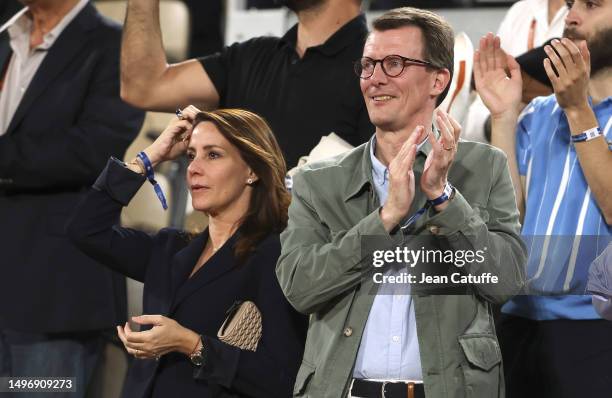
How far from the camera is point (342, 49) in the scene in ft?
13.5

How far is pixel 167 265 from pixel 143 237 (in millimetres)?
166

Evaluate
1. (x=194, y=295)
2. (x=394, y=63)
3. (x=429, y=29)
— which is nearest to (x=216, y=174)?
(x=194, y=295)

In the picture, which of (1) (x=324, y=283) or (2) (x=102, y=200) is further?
(2) (x=102, y=200)

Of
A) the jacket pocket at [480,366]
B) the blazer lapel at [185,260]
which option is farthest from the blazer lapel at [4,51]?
the jacket pocket at [480,366]

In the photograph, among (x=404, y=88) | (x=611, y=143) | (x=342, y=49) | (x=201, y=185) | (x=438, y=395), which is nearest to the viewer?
(x=438, y=395)

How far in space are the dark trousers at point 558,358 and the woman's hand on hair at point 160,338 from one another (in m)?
0.99

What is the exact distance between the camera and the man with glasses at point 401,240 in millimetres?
2979

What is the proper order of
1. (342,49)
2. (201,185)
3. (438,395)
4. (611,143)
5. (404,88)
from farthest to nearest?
(342,49) → (201,185) → (611,143) → (404,88) → (438,395)

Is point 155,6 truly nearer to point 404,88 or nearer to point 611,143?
point 404,88

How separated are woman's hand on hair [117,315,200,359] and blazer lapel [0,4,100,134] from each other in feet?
4.52

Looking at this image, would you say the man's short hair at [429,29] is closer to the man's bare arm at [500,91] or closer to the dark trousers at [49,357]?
the man's bare arm at [500,91]

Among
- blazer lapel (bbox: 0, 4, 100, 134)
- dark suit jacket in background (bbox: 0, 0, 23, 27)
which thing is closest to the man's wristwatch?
blazer lapel (bbox: 0, 4, 100, 134)

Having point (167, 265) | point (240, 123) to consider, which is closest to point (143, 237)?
point (167, 265)

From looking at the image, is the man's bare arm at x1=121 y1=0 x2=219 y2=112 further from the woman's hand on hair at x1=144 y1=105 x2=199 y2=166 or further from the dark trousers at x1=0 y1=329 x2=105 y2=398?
the dark trousers at x1=0 y1=329 x2=105 y2=398
